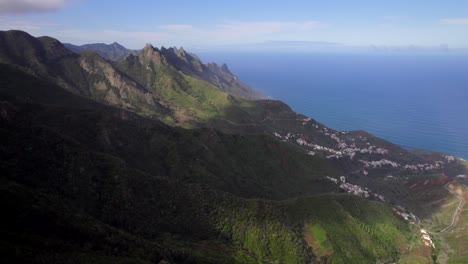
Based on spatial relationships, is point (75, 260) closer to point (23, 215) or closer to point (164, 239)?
point (23, 215)

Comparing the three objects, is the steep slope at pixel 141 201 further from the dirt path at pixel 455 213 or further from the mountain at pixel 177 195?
the dirt path at pixel 455 213

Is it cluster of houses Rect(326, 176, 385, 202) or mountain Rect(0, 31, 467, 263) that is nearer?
mountain Rect(0, 31, 467, 263)

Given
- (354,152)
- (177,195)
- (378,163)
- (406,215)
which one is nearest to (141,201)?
(177,195)

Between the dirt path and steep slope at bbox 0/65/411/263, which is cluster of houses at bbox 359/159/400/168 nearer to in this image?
the dirt path

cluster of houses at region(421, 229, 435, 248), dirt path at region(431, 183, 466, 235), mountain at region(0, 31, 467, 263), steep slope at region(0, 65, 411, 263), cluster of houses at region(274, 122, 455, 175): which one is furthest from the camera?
cluster of houses at region(274, 122, 455, 175)

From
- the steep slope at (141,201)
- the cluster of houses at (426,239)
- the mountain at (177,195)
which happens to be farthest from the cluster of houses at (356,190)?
the cluster of houses at (426,239)

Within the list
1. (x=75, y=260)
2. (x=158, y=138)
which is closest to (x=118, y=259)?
(x=75, y=260)

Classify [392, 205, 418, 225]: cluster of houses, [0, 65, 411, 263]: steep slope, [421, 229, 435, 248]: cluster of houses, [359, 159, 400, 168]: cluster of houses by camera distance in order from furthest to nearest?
[359, 159, 400, 168]: cluster of houses
[392, 205, 418, 225]: cluster of houses
[421, 229, 435, 248]: cluster of houses
[0, 65, 411, 263]: steep slope

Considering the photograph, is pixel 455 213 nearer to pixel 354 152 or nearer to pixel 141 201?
pixel 354 152

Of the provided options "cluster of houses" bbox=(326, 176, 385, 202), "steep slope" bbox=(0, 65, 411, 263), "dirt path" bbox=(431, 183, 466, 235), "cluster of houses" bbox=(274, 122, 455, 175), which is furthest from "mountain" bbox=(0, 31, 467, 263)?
"cluster of houses" bbox=(274, 122, 455, 175)
